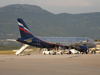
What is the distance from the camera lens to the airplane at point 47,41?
6344cm

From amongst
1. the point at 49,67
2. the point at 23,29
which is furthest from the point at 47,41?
the point at 49,67

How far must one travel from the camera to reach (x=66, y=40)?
244 ft

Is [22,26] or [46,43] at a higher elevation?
[22,26]

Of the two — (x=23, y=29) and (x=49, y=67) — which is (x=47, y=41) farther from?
(x=49, y=67)

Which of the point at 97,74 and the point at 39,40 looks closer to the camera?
the point at 97,74

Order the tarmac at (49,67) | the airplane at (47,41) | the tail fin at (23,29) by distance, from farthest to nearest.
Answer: the airplane at (47,41)
the tail fin at (23,29)
the tarmac at (49,67)

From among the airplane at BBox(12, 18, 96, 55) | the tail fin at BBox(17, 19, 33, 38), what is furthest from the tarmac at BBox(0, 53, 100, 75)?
the airplane at BBox(12, 18, 96, 55)

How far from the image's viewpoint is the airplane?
63.4m

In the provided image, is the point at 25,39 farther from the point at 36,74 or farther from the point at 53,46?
the point at 36,74

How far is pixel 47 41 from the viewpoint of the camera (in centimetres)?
6956

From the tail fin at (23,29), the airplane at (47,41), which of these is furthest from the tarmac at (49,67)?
the airplane at (47,41)

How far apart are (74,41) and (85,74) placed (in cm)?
5458

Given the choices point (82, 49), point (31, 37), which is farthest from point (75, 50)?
point (31, 37)

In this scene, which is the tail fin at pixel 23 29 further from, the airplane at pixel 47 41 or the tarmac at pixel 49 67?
the tarmac at pixel 49 67
